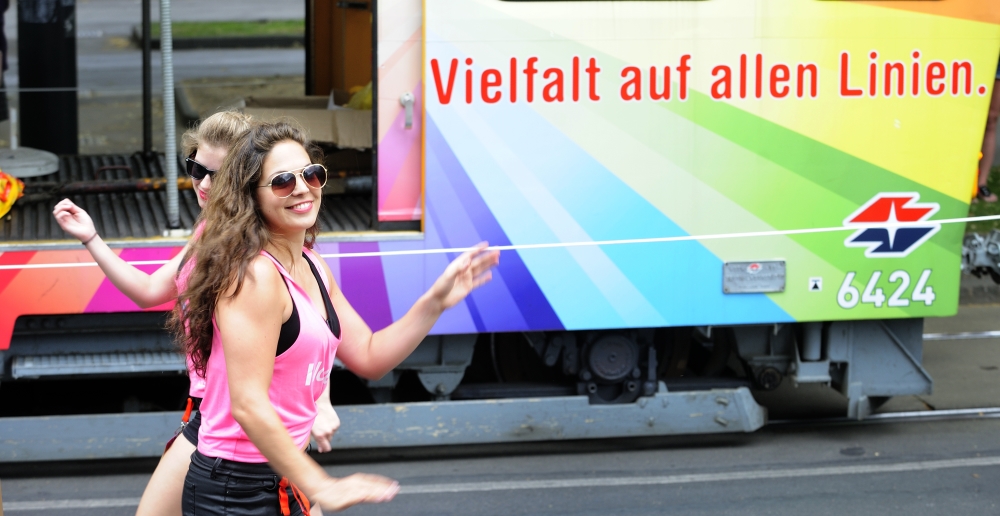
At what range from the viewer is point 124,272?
3240 millimetres

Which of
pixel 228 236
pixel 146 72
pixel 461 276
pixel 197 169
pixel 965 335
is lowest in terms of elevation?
pixel 965 335

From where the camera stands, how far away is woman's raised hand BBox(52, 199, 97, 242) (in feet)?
10.8

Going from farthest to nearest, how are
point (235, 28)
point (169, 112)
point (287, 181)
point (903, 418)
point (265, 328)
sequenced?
1. point (235, 28)
2. point (903, 418)
3. point (169, 112)
4. point (287, 181)
5. point (265, 328)

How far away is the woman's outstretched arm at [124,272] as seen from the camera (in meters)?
3.23

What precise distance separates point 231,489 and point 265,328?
46 centimetres

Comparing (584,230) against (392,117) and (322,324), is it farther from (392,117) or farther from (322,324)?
(322,324)

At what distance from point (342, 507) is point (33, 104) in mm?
7083

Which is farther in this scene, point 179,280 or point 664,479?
point 664,479

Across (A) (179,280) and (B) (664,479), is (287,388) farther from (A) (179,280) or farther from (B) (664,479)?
(B) (664,479)

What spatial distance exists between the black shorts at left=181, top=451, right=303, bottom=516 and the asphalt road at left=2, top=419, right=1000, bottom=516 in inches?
92.5

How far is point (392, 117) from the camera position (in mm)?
5145

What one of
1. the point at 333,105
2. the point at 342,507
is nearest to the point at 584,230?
the point at 333,105

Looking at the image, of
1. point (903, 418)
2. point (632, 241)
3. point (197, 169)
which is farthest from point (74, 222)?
point (903, 418)

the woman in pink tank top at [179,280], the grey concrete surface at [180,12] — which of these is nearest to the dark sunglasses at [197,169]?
the woman in pink tank top at [179,280]
